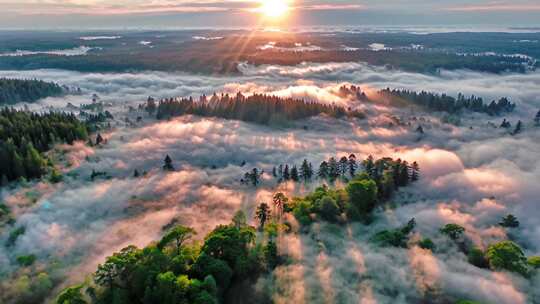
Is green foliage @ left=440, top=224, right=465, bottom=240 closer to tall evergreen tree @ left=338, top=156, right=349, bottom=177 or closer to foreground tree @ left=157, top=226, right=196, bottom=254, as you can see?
tall evergreen tree @ left=338, top=156, right=349, bottom=177

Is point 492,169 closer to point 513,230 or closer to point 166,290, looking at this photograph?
point 513,230

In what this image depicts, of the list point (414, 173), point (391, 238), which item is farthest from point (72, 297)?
point (414, 173)

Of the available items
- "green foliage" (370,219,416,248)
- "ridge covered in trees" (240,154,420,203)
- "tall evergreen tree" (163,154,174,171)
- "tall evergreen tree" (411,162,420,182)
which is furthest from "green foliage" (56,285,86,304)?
"tall evergreen tree" (411,162,420,182)

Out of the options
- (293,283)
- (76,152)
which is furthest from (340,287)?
(76,152)

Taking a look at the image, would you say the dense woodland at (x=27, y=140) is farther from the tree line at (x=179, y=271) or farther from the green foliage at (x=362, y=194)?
the green foliage at (x=362, y=194)

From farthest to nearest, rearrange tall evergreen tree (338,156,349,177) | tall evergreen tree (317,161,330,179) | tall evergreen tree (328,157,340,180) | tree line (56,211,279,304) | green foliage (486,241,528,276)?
Answer: tall evergreen tree (338,156,349,177) → tall evergreen tree (328,157,340,180) → tall evergreen tree (317,161,330,179) → green foliage (486,241,528,276) → tree line (56,211,279,304)
